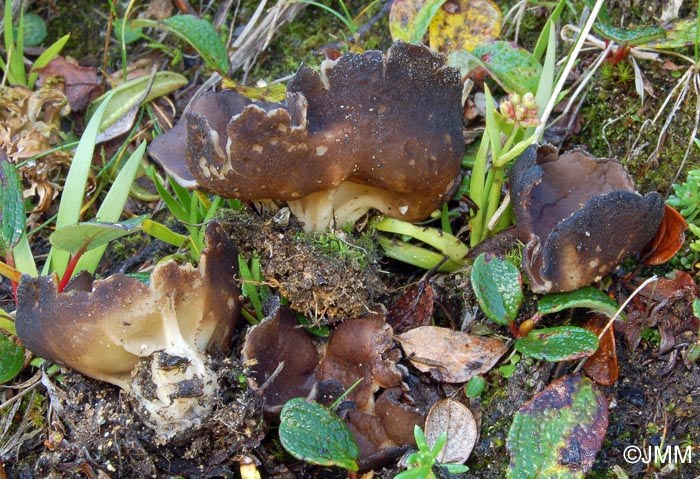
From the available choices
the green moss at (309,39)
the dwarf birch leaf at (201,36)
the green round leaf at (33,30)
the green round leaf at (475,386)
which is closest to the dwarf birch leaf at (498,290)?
the green round leaf at (475,386)

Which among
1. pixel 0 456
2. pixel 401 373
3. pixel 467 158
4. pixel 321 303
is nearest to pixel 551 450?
pixel 401 373

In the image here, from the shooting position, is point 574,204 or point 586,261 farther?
point 574,204

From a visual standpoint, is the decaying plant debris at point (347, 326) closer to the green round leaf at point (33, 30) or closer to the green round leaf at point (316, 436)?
the green round leaf at point (316, 436)

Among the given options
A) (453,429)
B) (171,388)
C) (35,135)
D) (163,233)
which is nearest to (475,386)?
(453,429)

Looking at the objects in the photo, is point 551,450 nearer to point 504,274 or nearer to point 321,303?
point 504,274

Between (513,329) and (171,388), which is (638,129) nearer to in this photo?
(513,329)
